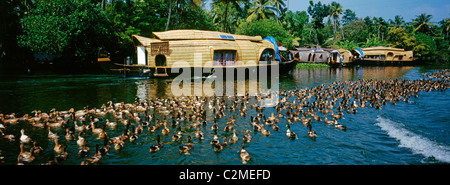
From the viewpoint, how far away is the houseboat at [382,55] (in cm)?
6825

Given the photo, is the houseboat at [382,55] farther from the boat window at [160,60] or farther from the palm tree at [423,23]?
the boat window at [160,60]

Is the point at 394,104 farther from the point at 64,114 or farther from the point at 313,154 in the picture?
the point at 64,114

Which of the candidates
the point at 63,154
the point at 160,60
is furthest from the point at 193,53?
the point at 63,154

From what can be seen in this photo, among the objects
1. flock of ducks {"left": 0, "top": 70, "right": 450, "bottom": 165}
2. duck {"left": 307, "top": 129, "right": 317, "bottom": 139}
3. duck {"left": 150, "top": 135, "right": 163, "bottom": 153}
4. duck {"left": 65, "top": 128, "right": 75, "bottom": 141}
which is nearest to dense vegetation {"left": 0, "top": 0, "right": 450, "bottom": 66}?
flock of ducks {"left": 0, "top": 70, "right": 450, "bottom": 165}

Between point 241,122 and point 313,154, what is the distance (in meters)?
4.84

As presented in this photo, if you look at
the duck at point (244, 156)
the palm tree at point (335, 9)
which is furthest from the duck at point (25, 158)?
the palm tree at point (335, 9)

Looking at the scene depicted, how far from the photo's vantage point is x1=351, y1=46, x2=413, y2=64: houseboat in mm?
68250

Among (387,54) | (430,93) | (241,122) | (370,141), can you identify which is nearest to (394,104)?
(430,93)

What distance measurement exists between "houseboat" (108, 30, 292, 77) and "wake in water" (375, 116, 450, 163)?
2003 centimetres

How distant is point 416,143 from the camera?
12.0 meters

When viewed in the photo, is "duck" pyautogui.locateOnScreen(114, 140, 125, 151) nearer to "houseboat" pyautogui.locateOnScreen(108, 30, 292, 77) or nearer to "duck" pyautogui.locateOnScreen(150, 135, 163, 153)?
"duck" pyautogui.locateOnScreen(150, 135, 163, 153)

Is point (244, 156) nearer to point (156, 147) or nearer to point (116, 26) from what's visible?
point (156, 147)

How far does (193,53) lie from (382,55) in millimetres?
58342
